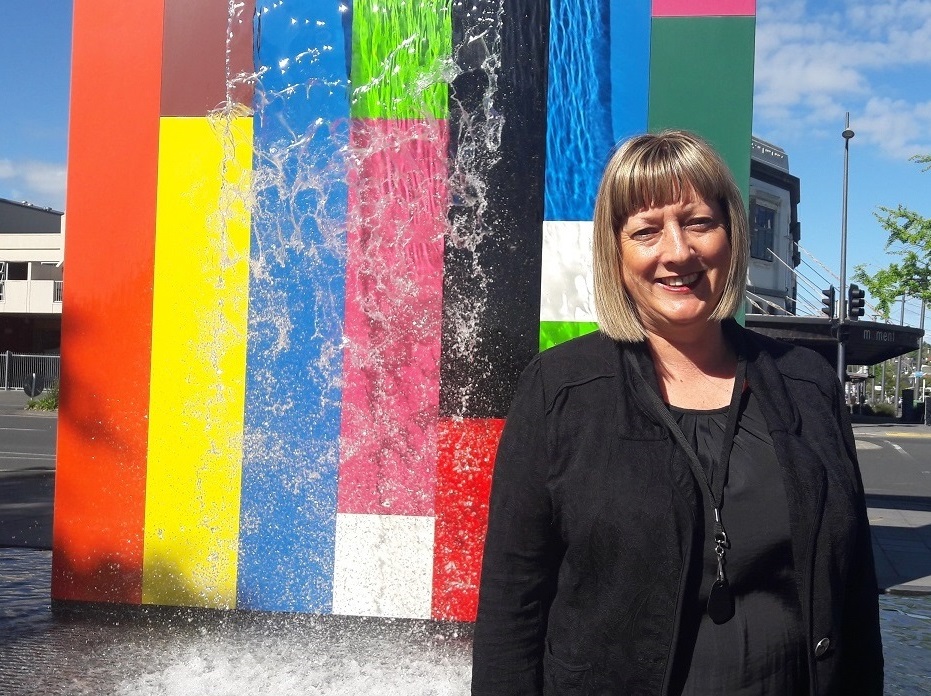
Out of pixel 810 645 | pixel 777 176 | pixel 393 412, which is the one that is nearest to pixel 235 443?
pixel 393 412

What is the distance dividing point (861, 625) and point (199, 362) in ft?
10.9

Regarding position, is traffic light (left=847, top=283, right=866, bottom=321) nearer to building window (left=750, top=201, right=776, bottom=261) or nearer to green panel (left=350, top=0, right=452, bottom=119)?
building window (left=750, top=201, right=776, bottom=261)

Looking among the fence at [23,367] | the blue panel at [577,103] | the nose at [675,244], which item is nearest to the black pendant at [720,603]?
the nose at [675,244]

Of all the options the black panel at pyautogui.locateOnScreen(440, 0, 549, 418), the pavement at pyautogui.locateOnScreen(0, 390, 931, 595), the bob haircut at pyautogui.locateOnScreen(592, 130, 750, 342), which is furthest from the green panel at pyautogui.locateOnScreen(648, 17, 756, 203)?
the pavement at pyautogui.locateOnScreen(0, 390, 931, 595)

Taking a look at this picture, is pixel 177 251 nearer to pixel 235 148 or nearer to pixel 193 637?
pixel 235 148

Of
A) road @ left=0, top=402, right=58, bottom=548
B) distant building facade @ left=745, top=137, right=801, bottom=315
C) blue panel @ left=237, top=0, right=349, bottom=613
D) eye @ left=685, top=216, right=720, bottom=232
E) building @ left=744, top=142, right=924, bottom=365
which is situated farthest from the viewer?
distant building facade @ left=745, top=137, right=801, bottom=315

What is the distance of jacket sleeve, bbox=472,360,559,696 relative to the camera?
1.81 meters

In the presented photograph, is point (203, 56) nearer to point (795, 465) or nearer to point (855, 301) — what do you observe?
point (795, 465)

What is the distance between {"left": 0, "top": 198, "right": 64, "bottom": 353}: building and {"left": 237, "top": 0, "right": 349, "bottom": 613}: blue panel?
39703 mm

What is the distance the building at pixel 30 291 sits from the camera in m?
40.4

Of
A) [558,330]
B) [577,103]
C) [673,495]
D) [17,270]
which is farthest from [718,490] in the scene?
[17,270]

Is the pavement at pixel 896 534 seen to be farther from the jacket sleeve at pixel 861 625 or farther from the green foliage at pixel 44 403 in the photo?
the green foliage at pixel 44 403

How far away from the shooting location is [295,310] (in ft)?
13.9

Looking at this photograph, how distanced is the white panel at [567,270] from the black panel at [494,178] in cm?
5
